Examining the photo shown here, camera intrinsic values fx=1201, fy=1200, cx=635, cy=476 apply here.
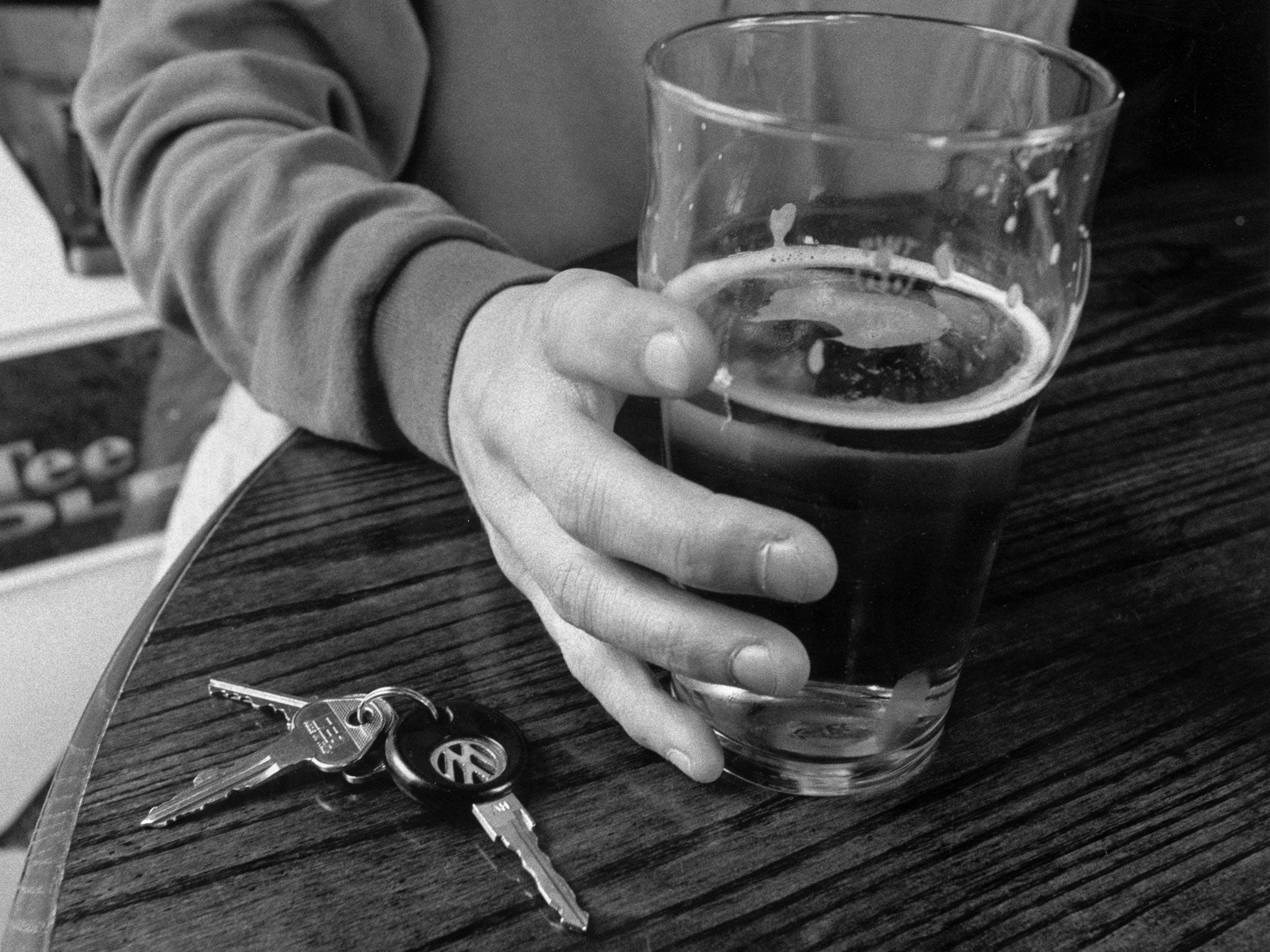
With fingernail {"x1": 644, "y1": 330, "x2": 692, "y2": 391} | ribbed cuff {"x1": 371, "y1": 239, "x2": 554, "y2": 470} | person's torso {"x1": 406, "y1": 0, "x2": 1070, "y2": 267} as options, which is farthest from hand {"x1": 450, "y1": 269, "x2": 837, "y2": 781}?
person's torso {"x1": 406, "y1": 0, "x2": 1070, "y2": 267}

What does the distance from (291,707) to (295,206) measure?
1.21ft

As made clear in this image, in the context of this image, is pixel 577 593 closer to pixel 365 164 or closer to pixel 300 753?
pixel 300 753

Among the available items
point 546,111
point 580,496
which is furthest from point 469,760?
point 546,111

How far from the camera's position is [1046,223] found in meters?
0.41

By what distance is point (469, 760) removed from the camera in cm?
45

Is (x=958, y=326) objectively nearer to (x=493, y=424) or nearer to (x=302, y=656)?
(x=493, y=424)

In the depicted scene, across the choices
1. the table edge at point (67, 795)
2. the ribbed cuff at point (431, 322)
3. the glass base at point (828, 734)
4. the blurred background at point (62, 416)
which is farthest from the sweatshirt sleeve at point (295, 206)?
the blurred background at point (62, 416)

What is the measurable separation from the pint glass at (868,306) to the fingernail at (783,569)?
35 millimetres

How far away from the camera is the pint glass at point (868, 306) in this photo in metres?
0.39

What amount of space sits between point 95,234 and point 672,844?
1.35 metres

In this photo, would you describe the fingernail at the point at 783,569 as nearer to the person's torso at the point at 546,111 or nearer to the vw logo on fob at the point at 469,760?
the vw logo on fob at the point at 469,760

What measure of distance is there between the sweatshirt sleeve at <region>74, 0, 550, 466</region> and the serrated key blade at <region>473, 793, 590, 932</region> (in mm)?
235

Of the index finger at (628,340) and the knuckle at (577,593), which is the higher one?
the index finger at (628,340)

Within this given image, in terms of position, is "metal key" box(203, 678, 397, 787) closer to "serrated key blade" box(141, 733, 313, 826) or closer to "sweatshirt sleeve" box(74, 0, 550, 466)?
"serrated key blade" box(141, 733, 313, 826)
